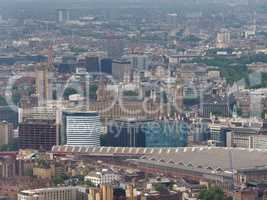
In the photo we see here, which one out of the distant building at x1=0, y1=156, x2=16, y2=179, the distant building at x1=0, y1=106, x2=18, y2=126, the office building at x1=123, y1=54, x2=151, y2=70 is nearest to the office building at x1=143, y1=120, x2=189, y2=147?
the distant building at x1=0, y1=106, x2=18, y2=126

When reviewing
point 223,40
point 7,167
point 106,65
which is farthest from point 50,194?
point 223,40

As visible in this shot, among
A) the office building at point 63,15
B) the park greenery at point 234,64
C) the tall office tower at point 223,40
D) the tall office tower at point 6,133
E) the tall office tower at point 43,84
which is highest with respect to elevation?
the tall office tower at point 6,133

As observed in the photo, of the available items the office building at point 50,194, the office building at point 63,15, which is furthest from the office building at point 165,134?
the office building at point 63,15

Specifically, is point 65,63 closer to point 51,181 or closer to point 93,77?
point 93,77

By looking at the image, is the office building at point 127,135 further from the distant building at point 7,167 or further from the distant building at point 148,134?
the distant building at point 7,167

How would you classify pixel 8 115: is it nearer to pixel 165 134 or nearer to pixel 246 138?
pixel 165 134

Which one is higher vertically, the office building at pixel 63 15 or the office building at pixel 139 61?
the office building at pixel 139 61

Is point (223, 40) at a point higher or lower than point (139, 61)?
lower

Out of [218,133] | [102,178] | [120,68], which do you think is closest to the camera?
[102,178]
